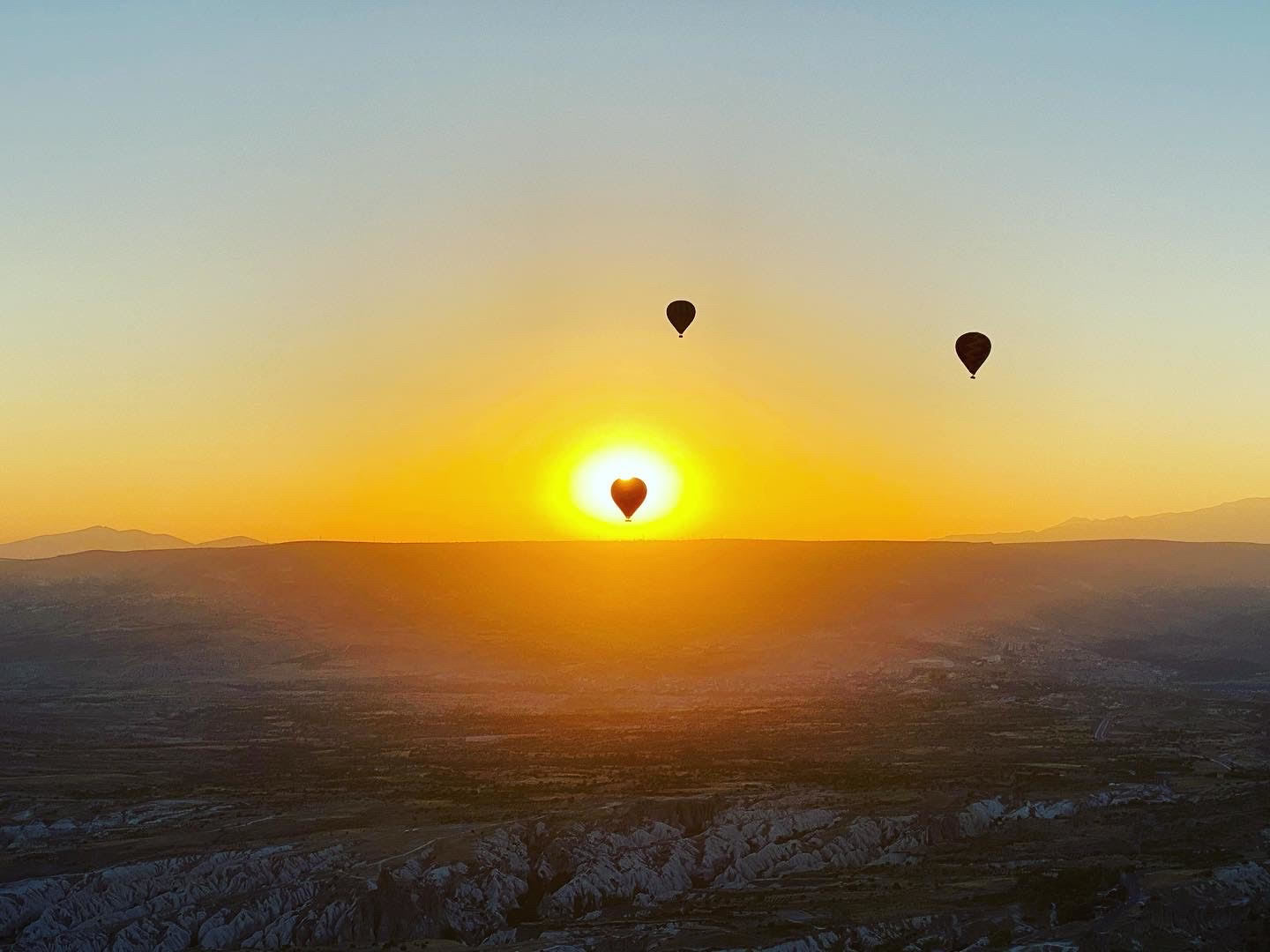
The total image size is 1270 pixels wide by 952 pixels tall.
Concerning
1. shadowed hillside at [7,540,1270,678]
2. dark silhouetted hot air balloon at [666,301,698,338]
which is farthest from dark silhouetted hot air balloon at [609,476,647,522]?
shadowed hillside at [7,540,1270,678]

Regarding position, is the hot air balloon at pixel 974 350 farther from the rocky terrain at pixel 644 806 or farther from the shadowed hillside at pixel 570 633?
the shadowed hillside at pixel 570 633

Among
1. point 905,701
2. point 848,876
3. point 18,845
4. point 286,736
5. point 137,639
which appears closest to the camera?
point 848,876

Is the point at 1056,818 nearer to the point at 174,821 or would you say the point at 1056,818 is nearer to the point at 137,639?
the point at 174,821

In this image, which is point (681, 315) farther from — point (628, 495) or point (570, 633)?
point (570, 633)

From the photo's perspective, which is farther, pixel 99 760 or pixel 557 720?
pixel 557 720

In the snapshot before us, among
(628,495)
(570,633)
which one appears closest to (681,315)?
(628,495)

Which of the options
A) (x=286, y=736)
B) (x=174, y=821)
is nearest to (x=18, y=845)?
(x=174, y=821)

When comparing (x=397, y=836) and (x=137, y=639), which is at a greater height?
(x=137, y=639)
